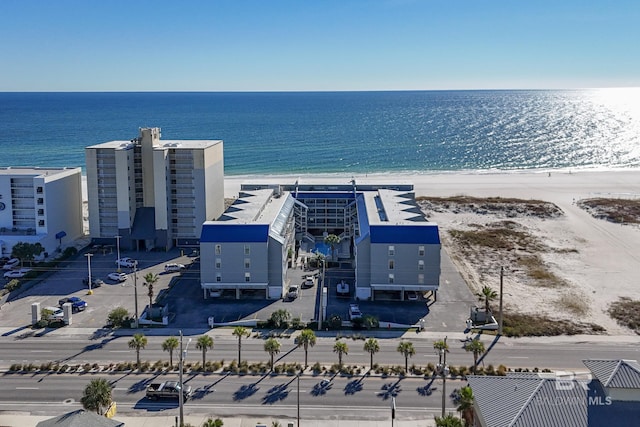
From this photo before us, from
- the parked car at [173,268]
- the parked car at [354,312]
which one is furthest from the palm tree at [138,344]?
the parked car at [173,268]

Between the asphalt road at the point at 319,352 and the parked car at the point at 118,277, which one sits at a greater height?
the parked car at the point at 118,277

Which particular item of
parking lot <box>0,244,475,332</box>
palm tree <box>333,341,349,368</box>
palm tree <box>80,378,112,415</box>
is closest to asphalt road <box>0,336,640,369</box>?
palm tree <box>333,341,349,368</box>

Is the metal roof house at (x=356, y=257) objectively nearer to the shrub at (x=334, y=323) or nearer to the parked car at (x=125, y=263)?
the shrub at (x=334, y=323)

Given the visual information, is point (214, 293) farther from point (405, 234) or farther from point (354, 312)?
point (405, 234)

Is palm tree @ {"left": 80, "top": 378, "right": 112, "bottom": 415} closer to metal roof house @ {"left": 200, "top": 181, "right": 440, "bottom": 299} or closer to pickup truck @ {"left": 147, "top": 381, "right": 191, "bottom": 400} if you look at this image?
pickup truck @ {"left": 147, "top": 381, "right": 191, "bottom": 400}

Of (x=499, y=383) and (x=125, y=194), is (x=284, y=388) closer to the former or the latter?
(x=499, y=383)

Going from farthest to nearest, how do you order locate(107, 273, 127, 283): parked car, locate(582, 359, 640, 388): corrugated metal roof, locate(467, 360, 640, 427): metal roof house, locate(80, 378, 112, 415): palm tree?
locate(107, 273, 127, 283): parked car → locate(80, 378, 112, 415): palm tree → locate(582, 359, 640, 388): corrugated metal roof → locate(467, 360, 640, 427): metal roof house
